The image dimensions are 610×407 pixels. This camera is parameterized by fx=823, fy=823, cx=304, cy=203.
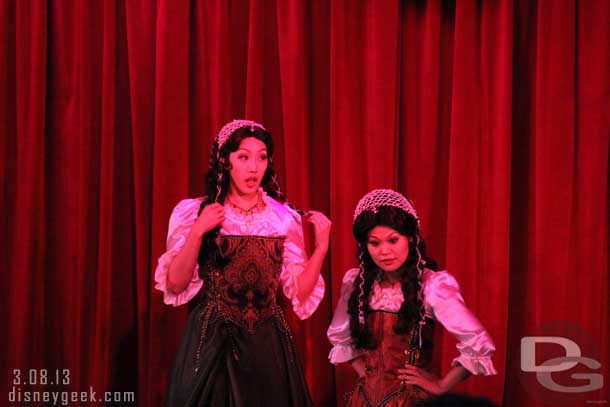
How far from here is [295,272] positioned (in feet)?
9.68

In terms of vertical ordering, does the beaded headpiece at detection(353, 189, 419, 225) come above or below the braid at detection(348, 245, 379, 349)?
above

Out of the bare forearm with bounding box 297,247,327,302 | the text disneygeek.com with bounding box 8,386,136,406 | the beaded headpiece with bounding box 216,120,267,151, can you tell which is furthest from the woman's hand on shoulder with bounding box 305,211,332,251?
the text disneygeek.com with bounding box 8,386,136,406

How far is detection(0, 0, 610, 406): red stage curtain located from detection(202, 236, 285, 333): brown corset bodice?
0.84m

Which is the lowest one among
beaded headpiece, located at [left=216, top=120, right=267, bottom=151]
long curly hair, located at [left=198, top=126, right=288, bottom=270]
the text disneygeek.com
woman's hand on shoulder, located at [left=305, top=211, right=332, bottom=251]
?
the text disneygeek.com

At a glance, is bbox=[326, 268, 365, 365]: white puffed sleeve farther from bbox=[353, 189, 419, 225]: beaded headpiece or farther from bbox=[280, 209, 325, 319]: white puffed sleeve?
bbox=[353, 189, 419, 225]: beaded headpiece

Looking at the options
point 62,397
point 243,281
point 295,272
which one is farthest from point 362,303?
point 62,397

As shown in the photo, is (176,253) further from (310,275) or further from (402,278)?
(402,278)

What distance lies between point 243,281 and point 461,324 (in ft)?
2.43

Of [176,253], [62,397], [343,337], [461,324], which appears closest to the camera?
[461,324]

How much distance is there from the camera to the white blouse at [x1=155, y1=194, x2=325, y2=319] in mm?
2818

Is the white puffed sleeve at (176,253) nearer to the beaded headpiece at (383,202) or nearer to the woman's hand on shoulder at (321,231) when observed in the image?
the woman's hand on shoulder at (321,231)

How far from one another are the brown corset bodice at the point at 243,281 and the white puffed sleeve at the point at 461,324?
0.55 m

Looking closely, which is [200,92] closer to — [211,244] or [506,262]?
[211,244]

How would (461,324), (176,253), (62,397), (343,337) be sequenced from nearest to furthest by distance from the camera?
(461,324)
(176,253)
(343,337)
(62,397)
